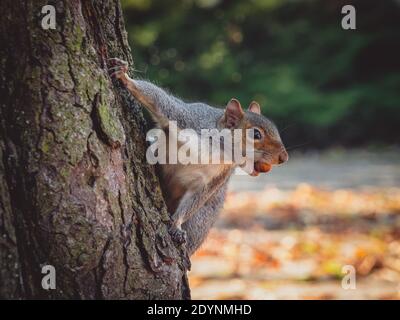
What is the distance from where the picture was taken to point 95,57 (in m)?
2.01

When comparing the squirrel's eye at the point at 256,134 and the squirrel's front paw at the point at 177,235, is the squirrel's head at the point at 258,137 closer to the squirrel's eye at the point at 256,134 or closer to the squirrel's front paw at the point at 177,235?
the squirrel's eye at the point at 256,134

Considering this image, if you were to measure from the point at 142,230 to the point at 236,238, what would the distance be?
321 centimetres

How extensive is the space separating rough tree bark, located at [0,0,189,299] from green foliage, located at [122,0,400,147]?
8.21 metres

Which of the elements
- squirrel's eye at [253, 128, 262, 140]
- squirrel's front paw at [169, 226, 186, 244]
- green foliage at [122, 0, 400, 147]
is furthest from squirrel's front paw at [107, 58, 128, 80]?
green foliage at [122, 0, 400, 147]

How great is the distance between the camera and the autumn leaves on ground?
381 cm

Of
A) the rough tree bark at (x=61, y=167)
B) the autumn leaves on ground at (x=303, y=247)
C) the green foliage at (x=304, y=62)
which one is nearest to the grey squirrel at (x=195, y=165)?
the rough tree bark at (x=61, y=167)

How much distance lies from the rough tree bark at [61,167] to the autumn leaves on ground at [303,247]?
5.73 feet

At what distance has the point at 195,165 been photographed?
8.21ft

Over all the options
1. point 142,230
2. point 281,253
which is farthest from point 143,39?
point 142,230

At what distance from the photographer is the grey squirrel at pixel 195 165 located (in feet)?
7.52

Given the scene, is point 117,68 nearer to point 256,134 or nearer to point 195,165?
point 195,165

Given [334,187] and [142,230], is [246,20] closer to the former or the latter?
[334,187]

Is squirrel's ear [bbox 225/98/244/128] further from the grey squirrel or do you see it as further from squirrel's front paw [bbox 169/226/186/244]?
squirrel's front paw [bbox 169/226/186/244]

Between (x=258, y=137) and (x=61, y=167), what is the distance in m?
1.01
